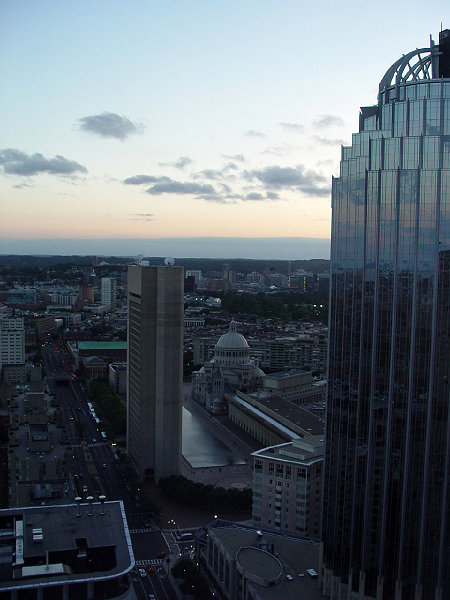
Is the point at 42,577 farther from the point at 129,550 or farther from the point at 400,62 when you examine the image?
the point at 400,62

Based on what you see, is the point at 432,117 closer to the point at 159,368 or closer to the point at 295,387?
the point at 159,368

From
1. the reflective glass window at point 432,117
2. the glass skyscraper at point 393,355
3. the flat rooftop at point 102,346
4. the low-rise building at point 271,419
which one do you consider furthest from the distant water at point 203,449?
the reflective glass window at point 432,117

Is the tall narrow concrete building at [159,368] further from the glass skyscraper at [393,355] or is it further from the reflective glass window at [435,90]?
the reflective glass window at [435,90]

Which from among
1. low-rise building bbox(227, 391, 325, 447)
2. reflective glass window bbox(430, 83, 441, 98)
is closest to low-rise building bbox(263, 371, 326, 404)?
low-rise building bbox(227, 391, 325, 447)

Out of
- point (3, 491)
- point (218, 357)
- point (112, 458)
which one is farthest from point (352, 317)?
point (218, 357)

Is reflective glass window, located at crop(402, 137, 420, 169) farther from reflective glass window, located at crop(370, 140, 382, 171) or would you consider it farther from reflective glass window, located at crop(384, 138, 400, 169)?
reflective glass window, located at crop(370, 140, 382, 171)
